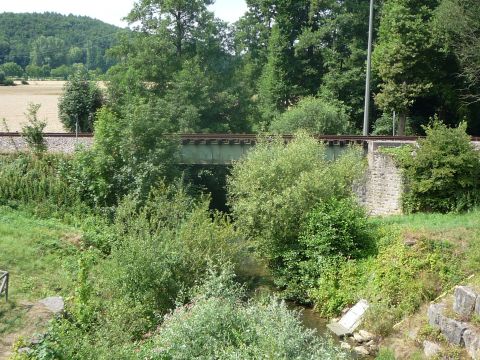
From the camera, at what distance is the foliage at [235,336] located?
452 inches

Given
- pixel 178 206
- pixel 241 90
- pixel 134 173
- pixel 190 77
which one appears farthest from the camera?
pixel 241 90

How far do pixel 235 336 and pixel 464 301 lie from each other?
735 cm

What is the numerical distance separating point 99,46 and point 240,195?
96500 mm

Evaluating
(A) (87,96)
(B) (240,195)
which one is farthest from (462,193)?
(A) (87,96)

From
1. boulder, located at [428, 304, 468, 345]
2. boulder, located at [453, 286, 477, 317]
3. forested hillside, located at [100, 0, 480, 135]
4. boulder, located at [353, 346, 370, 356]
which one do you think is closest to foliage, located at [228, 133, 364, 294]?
boulder, located at [353, 346, 370, 356]

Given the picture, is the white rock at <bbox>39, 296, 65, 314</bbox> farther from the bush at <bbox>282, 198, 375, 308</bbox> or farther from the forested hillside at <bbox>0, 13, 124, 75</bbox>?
the forested hillside at <bbox>0, 13, 124, 75</bbox>

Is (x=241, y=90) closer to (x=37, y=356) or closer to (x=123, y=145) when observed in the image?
(x=123, y=145)

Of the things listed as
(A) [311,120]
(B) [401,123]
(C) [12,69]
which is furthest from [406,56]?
(C) [12,69]

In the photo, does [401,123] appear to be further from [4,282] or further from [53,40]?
[53,40]

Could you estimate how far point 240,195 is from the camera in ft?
74.5

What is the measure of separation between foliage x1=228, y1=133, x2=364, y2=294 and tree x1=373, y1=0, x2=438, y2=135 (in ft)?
46.6

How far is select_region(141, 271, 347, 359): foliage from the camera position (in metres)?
11.5

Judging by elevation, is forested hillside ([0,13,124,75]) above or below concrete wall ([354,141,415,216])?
above

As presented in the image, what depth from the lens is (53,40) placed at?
340 feet
